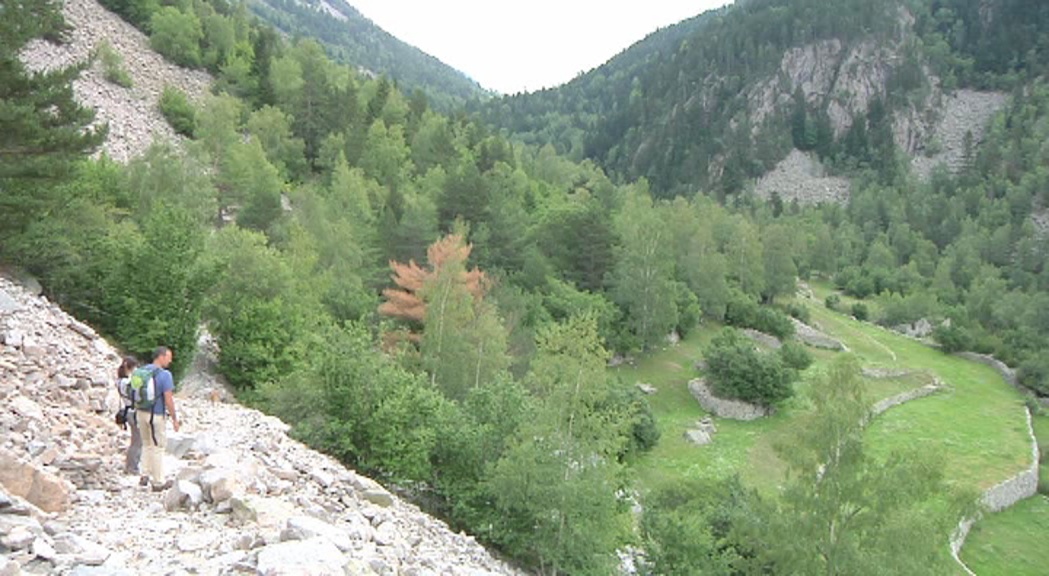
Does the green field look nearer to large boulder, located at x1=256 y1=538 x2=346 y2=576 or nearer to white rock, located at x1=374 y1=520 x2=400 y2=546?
white rock, located at x1=374 y1=520 x2=400 y2=546

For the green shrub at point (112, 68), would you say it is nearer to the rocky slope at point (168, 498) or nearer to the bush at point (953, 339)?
the rocky slope at point (168, 498)

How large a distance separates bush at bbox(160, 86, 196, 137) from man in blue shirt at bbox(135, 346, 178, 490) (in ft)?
187

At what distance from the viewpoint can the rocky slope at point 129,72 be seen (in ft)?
190

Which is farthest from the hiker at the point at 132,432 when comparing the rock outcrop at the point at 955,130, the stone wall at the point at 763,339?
the rock outcrop at the point at 955,130

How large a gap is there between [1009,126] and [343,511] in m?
204

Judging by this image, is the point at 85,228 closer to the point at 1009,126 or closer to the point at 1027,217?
the point at 1027,217

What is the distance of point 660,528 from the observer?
949 inches

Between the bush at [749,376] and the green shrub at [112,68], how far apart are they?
187 ft

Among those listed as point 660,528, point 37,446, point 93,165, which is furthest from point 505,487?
point 93,165

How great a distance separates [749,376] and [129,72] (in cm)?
6240

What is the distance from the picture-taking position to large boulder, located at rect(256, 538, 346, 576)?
970 centimetres

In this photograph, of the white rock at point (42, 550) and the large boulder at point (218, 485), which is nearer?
the white rock at point (42, 550)

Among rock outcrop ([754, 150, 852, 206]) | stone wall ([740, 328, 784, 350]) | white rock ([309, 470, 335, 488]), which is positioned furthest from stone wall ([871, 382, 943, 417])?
rock outcrop ([754, 150, 852, 206])

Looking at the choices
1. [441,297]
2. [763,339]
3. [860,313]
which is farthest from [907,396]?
[441,297]
